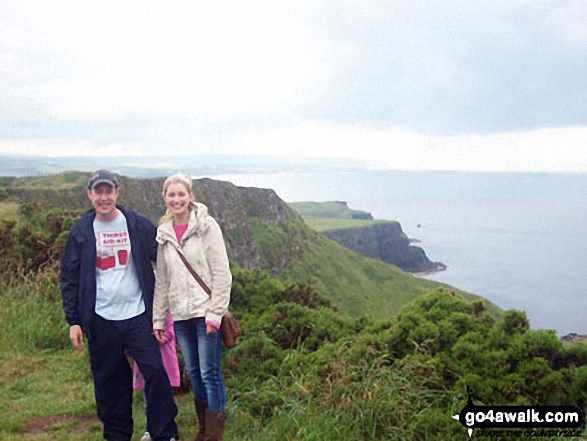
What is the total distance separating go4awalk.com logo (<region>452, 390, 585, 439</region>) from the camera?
4602mm

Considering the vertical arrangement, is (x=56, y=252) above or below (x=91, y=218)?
below

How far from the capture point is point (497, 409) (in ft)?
15.7

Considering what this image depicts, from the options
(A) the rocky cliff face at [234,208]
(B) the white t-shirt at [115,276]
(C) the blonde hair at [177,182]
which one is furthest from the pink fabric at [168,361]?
(A) the rocky cliff face at [234,208]

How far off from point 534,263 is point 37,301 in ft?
589

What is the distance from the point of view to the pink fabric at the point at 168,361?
4773 mm

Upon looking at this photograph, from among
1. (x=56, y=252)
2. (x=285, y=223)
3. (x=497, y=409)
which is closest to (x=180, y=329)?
(x=497, y=409)

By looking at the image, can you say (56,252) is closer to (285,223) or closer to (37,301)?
(37,301)

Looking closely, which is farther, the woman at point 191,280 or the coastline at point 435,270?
the coastline at point 435,270

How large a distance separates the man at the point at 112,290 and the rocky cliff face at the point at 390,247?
168m

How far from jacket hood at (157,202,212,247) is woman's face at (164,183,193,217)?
0.11 m

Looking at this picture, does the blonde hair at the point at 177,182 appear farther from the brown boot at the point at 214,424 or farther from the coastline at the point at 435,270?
the coastline at the point at 435,270

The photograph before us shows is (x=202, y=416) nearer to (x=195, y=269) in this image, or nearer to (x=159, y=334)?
(x=159, y=334)

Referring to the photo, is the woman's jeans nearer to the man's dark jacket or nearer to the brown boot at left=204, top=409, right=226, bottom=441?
the brown boot at left=204, top=409, right=226, bottom=441

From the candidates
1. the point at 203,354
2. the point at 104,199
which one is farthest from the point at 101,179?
the point at 203,354
